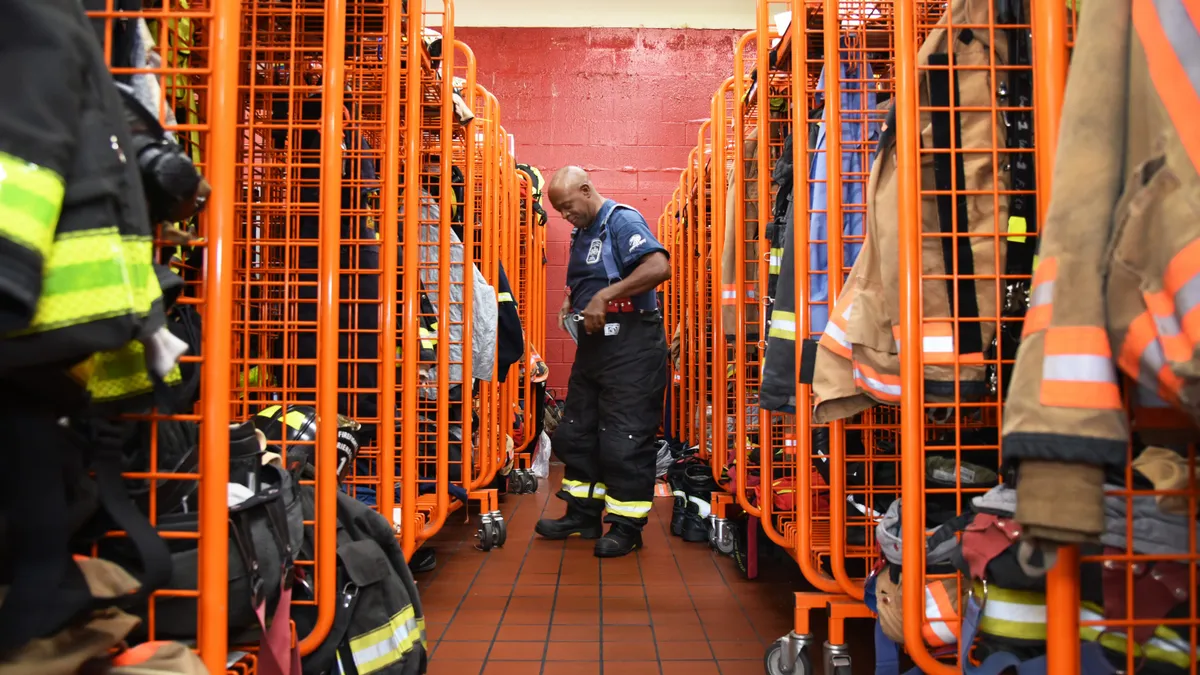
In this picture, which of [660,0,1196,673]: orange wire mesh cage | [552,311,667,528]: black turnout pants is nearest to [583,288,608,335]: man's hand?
[552,311,667,528]: black turnout pants

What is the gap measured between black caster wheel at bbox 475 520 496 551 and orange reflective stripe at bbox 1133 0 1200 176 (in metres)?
3.64

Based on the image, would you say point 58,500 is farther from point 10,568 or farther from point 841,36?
point 841,36

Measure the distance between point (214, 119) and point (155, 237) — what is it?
0.19 metres

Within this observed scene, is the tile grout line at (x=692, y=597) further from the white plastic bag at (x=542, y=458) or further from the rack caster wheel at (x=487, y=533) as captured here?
the white plastic bag at (x=542, y=458)

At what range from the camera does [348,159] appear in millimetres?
2775

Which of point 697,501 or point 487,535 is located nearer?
point 487,535

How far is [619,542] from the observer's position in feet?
13.7

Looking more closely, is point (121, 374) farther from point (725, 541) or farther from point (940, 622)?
point (725, 541)

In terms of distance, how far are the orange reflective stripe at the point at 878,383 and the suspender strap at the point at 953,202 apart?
19 cm

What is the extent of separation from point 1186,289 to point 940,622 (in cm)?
95

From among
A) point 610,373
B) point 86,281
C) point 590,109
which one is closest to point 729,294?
point 610,373

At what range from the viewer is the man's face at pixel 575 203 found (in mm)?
4527

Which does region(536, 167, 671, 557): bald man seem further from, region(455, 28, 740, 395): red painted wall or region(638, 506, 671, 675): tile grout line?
region(455, 28, 740, 395): red painted wall

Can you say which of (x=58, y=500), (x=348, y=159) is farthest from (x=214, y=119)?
(x=348, y=159)
